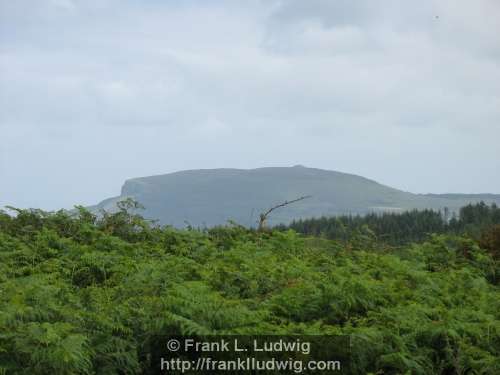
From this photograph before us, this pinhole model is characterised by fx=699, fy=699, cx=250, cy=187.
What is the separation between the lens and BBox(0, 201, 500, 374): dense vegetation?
7035 millimetres

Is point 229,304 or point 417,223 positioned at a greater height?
point 417,223

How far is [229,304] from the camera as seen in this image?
788 centimetres

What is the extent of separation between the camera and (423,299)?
30.9 ft

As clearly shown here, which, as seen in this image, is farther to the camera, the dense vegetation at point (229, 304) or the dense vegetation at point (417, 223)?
the dense vegetation at point (417, 223)

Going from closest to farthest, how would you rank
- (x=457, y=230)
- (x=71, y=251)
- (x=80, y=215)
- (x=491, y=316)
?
(x=491, y=316)
(x=71, y=251)
(x=80, y=215)
(x=457, y=230)

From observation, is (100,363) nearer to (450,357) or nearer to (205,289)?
(205,289)

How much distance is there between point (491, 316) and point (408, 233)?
61.6ft

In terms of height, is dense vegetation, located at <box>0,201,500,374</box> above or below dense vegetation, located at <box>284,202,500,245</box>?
below

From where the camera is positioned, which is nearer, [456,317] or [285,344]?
[285,344]

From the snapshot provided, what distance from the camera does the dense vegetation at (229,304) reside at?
704 cm

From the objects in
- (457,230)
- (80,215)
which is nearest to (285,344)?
(80,215)

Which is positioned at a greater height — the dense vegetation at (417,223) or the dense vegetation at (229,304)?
the dense vegetation at (417,223)

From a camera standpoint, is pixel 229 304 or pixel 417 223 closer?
pixel 229 304

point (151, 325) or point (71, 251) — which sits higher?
point (71, 251)
